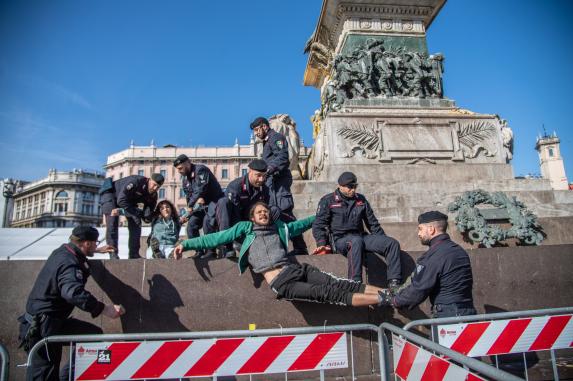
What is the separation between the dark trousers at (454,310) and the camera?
355 centimetres

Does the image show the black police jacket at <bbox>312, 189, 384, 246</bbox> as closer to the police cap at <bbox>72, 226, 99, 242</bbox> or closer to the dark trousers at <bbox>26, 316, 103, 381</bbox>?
the police cap at <bbox>72, 226, 99, 242</bbox>

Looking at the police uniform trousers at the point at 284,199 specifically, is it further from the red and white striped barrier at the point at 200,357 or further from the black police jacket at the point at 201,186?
the red and white striped barrier at the point at 200,357

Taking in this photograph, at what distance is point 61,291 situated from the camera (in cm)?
359

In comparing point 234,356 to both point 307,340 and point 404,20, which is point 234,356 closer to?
point 307,340

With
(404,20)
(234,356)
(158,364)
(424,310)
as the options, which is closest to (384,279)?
(424,310)

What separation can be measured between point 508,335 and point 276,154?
151 inches

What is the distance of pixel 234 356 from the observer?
3.30 metres

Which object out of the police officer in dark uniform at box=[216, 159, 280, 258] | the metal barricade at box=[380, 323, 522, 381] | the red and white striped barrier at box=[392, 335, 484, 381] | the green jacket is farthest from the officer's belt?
the red and white striped barrier at box=[392, 335, 484, 381]

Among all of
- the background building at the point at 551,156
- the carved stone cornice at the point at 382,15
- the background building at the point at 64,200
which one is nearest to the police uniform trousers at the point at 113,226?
the carved stone cornice at the point at 382,15

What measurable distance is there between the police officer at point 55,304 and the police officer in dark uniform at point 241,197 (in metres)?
1.75

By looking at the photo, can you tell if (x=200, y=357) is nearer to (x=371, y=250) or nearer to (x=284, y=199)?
(x=371, y=250)

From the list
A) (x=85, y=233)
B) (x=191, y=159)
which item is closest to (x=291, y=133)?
(x=85, y=233)

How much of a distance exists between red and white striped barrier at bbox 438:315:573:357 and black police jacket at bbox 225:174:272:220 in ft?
9.88

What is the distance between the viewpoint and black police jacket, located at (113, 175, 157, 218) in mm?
6215
